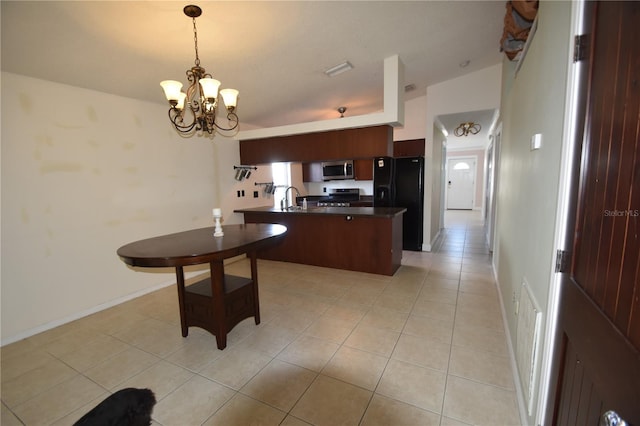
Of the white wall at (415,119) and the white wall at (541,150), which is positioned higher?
the white wall at (415,119)

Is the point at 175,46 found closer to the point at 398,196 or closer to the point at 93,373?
the point at 93,373

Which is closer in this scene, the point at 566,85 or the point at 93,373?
the point at 566,85

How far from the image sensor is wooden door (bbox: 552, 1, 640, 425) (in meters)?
0.67

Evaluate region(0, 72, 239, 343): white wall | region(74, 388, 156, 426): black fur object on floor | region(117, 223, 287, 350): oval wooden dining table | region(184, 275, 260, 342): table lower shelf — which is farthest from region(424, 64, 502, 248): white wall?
region(74, 388, 156, 426): black fur object on floor

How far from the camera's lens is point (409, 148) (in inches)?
203

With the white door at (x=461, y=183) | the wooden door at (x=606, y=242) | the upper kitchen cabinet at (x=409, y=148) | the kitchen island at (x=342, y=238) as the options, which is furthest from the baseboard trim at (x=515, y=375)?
the white door at (x=461, y=183)

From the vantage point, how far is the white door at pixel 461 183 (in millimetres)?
10094

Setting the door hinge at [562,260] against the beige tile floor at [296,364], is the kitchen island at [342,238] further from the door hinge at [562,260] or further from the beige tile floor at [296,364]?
the door hinge at [562,260]

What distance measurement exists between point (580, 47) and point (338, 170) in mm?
4868

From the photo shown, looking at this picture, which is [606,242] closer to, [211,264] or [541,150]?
[541,150]

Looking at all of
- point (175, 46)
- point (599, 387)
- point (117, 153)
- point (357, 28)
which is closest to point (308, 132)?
point (357, 28)

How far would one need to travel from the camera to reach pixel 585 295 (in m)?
0.89

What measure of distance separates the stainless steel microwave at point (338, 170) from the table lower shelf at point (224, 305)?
12.4 feet

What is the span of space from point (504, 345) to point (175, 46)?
375 centimetres
